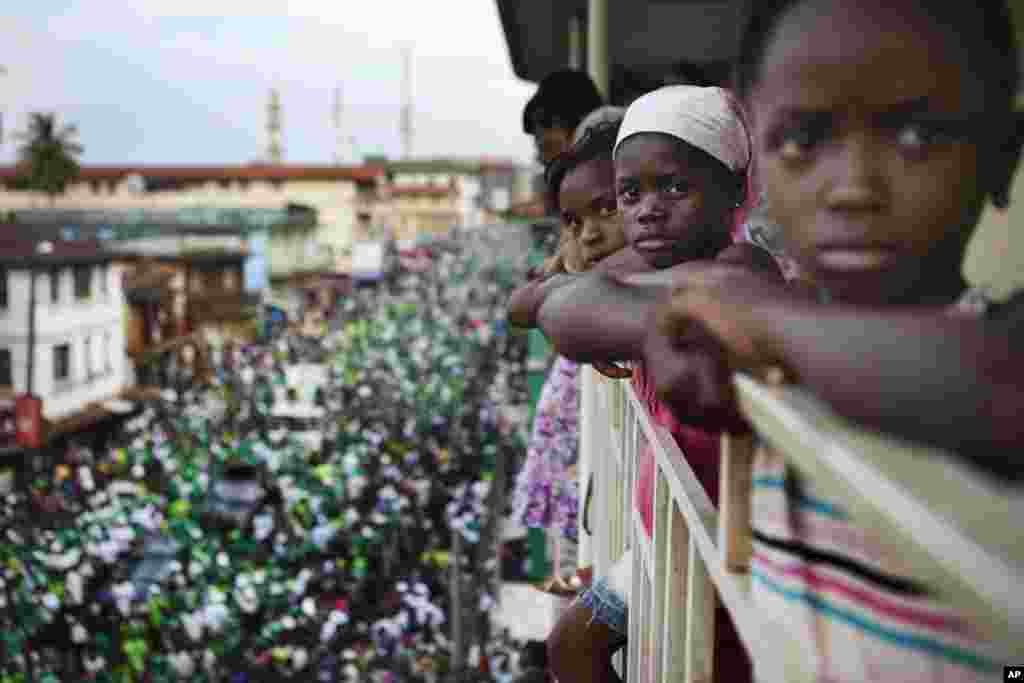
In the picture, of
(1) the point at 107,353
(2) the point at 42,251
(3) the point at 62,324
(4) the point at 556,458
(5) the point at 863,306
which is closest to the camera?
(5) the point at 863,306

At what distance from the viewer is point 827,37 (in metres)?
0.84

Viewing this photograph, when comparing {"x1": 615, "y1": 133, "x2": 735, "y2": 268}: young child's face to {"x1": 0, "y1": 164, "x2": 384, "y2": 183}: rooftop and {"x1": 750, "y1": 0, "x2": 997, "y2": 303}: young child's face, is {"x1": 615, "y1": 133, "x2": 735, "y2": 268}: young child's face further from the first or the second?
{"x1": 0, "y1": 164, "x2": 384, "y2": 183}: rooftop

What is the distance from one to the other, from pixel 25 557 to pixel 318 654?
348 cm

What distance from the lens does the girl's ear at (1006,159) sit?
0.89 m

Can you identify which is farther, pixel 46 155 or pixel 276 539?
pixel 46 155

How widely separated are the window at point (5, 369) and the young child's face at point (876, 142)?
23.1 meters

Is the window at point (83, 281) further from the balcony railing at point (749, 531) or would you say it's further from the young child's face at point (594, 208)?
the balcony railing at point (749, 531)

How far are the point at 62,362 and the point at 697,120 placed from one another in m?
23.4

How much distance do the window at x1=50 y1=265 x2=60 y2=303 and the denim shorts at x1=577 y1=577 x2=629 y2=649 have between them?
72.7 ft

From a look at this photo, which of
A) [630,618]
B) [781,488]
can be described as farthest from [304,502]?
[781,488]

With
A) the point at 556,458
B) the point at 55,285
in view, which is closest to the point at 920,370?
the point at 556,458

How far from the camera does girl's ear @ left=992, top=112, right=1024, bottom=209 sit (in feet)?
2.90

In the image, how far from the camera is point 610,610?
2137mm

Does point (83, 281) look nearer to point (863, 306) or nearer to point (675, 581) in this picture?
point (675, 581)
